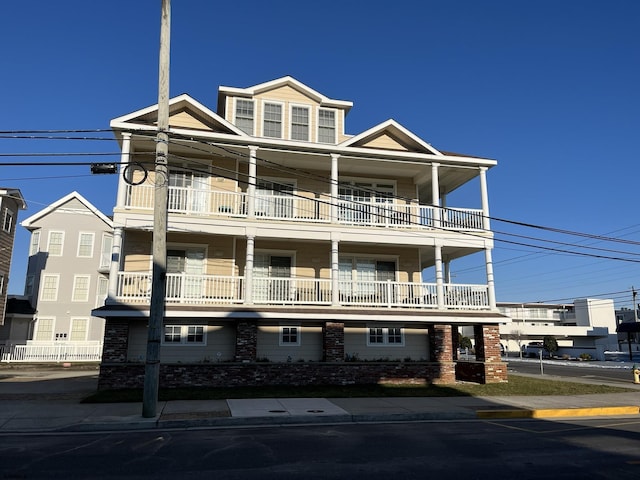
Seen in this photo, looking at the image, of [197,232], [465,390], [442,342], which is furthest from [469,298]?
[197,232]

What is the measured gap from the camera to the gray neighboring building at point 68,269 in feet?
112

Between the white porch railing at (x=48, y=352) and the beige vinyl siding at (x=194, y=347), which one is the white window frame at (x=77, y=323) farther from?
the beige vinyl siding at (x=194, y=347)

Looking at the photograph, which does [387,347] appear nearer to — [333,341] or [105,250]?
[333,341]

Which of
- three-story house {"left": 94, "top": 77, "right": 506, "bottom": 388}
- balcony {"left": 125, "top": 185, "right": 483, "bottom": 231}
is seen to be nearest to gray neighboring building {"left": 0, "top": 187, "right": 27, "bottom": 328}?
three-story house {"left": 94, "top": 77, "right": 506, "bottom": 388}

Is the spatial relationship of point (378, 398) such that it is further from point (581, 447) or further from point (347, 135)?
point (347, 135)

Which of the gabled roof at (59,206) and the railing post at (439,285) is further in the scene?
the gabled roof at (59,206)

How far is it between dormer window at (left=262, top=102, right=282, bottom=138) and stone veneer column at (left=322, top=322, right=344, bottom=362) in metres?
8.45

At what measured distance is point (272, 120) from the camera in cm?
2069

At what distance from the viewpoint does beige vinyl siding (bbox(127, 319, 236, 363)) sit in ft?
56.2

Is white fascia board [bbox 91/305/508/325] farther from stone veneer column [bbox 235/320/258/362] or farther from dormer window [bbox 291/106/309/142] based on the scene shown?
dormer window [bbox 291/106/309/142]

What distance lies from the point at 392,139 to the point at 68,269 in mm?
26404

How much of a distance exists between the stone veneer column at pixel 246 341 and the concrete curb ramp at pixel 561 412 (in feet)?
26.0

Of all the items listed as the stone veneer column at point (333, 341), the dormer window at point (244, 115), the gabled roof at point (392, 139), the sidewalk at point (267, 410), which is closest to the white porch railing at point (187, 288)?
the stone veneer column at point (333, 341)

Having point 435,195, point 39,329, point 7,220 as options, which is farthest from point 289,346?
point 7,220
